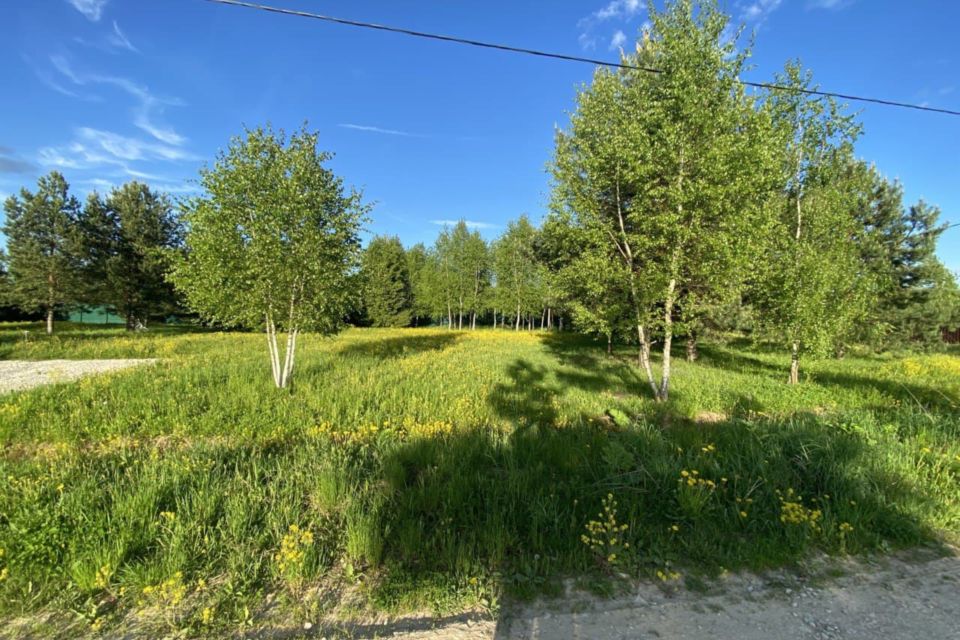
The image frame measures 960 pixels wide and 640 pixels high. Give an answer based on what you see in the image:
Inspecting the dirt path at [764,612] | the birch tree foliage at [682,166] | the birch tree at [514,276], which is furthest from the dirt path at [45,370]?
the birch tree at [514,276]

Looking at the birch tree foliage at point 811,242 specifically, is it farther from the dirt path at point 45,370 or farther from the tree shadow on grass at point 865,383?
the dirt path at point 45,370

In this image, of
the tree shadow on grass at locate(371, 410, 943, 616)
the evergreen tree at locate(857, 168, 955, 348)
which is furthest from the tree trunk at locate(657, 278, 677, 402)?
the evergreen tree at locate(857, 168, 955, 348)

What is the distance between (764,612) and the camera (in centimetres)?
259

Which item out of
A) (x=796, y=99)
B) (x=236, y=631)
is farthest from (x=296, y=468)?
(x=796, y=99)

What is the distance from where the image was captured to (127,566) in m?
2.77

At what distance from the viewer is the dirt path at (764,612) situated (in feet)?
7.87

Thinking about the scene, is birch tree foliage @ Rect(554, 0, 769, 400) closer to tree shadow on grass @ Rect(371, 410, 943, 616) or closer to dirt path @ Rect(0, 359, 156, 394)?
tree shadow on grass @ Rect(371, 410, 943, 616)

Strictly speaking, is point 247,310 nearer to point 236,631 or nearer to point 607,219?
point 236,631

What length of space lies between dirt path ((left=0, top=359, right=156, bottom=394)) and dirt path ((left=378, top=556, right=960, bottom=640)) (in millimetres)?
12875

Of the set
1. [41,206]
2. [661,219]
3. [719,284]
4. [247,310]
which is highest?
[41,206]

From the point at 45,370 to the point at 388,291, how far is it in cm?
3948

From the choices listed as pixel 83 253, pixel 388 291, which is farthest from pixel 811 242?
pixel 388 291

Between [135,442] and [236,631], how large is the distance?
497 centimetres

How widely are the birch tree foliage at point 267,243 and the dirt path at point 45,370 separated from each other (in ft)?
16.6
